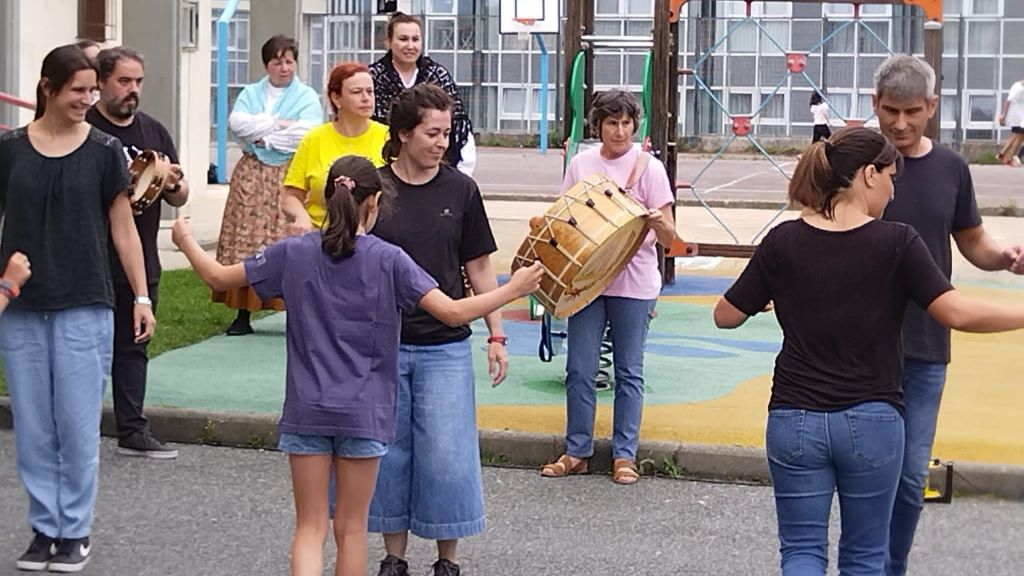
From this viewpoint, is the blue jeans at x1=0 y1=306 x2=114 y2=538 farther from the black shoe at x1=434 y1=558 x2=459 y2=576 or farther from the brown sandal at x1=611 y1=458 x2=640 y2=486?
the brown sandal at x1=611 y1=458 x2=640 y2=486

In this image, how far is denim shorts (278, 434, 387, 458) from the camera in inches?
209

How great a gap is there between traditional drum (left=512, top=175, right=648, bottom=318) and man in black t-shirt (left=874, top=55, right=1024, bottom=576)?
4.77ft

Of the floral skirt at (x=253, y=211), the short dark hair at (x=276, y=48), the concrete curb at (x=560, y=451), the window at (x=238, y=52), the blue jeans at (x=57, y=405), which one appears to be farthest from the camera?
the window at (x=238, y=52)

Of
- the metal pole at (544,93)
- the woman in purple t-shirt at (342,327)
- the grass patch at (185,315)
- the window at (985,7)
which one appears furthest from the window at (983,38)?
the woman in purple t-shirt at (342,327)

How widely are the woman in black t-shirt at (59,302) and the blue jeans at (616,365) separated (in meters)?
2.29

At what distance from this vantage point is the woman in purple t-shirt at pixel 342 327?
5.27 m

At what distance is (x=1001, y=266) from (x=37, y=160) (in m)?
3.29

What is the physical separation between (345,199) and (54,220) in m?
1.52

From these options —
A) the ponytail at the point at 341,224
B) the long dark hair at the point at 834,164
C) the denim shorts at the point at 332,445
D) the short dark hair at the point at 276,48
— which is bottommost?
the denim shorts at the point at 332,445

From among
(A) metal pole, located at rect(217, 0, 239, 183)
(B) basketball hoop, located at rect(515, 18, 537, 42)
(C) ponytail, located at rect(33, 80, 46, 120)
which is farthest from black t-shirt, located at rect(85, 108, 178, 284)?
(B) basketball hoop, located at rect(515, 18, 537, 42)

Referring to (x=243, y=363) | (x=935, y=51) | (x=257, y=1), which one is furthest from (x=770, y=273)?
(x=257, y=1)

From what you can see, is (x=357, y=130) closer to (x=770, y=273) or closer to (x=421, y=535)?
(x=421, y=535)

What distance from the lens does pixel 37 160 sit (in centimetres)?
629

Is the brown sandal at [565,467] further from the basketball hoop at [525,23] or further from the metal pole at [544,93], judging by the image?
the metal pole at [544,93]
